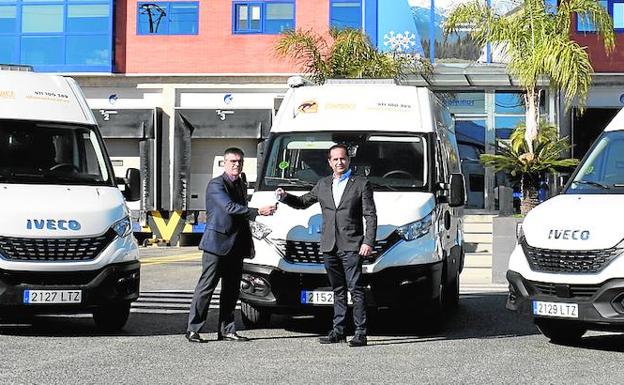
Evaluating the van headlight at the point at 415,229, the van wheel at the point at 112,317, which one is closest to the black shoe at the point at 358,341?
the van headlight at the point at 415,229

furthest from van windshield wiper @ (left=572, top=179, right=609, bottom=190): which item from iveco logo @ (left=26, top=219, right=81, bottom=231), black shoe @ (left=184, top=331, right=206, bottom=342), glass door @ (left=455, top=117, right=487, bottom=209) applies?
glass door @ (left=455, top=117, right=487, bottom=209)

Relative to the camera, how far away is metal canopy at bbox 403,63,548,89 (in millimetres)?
27625

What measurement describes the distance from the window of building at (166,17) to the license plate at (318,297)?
23.3 metres

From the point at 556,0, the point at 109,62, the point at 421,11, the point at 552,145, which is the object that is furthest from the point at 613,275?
the point at 109,62

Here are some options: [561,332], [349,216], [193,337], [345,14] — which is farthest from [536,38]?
[193,337]

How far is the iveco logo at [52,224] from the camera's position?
31.1 feet

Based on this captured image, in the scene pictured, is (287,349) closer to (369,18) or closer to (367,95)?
(367,95)

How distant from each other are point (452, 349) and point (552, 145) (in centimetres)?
1175

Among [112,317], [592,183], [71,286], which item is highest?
[592,183]

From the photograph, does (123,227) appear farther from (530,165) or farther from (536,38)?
(536,38)

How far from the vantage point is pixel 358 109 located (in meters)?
11.3

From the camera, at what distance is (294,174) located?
1096 cm

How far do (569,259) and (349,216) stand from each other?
6.67 ft

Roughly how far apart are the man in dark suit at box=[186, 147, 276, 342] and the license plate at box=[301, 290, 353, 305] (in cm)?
66
